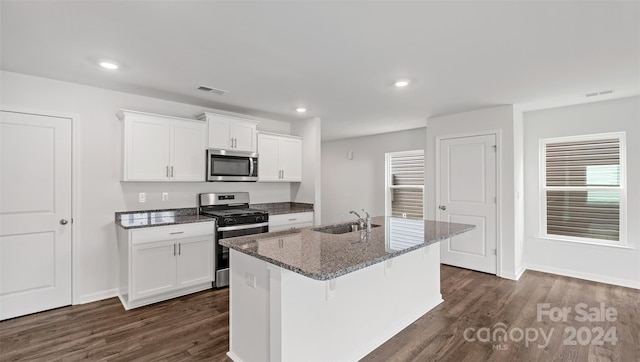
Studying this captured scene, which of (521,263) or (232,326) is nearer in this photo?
(232,326)

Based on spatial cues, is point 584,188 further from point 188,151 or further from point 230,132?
point 188,151

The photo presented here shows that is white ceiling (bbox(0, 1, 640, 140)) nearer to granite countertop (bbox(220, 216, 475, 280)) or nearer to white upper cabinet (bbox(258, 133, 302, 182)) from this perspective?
white upper cabinet (bbox(258, 133, 302, 182))

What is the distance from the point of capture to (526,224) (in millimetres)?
4535

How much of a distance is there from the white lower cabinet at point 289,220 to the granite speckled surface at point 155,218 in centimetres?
89

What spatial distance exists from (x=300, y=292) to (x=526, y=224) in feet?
13.6

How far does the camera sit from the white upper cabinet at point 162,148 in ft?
10.8

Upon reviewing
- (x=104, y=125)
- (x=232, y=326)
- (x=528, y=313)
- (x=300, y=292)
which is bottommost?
(x=528, y=313)

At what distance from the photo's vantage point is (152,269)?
3168 mm

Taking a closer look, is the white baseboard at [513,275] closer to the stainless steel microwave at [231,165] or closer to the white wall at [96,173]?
the stainless steel microwave at [231,165]

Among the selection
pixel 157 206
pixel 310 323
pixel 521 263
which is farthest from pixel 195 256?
pixel 521 263

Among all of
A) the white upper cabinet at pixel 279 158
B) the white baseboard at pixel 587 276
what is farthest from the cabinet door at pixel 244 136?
the white baseboard at pixel 587 276

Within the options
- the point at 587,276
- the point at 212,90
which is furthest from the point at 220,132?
the point at 587,276

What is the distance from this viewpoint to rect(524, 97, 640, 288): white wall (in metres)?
3.72

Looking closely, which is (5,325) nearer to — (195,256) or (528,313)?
(195,256)
